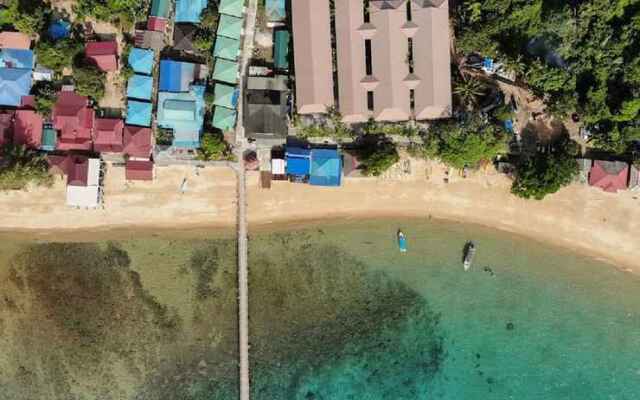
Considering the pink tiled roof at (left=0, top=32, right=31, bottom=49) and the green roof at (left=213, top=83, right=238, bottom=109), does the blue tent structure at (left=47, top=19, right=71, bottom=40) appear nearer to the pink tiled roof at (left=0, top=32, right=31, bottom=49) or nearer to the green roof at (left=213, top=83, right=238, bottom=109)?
the pink tiled roof at (left=0, top=32, right=31, bottom=49)

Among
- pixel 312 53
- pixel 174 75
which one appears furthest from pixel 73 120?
pixel 312 53

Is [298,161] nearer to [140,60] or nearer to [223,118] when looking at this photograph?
[223,118]

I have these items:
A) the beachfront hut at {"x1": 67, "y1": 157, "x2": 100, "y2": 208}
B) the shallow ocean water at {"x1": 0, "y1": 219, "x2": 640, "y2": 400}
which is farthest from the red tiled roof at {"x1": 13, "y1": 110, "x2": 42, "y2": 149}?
the shallow ocean water at {"x1": 0, "y1": 219, "x2": 640, "y2": 400}

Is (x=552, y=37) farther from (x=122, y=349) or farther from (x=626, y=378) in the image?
(x=122, y=349)

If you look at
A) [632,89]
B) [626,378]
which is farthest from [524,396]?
[632,89]

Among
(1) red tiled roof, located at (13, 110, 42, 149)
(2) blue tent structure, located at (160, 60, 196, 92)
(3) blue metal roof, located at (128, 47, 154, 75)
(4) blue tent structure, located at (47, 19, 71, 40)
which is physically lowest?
(1) red tiled roof, located at (13, 110, 42, 149)

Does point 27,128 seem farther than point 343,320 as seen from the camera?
No
